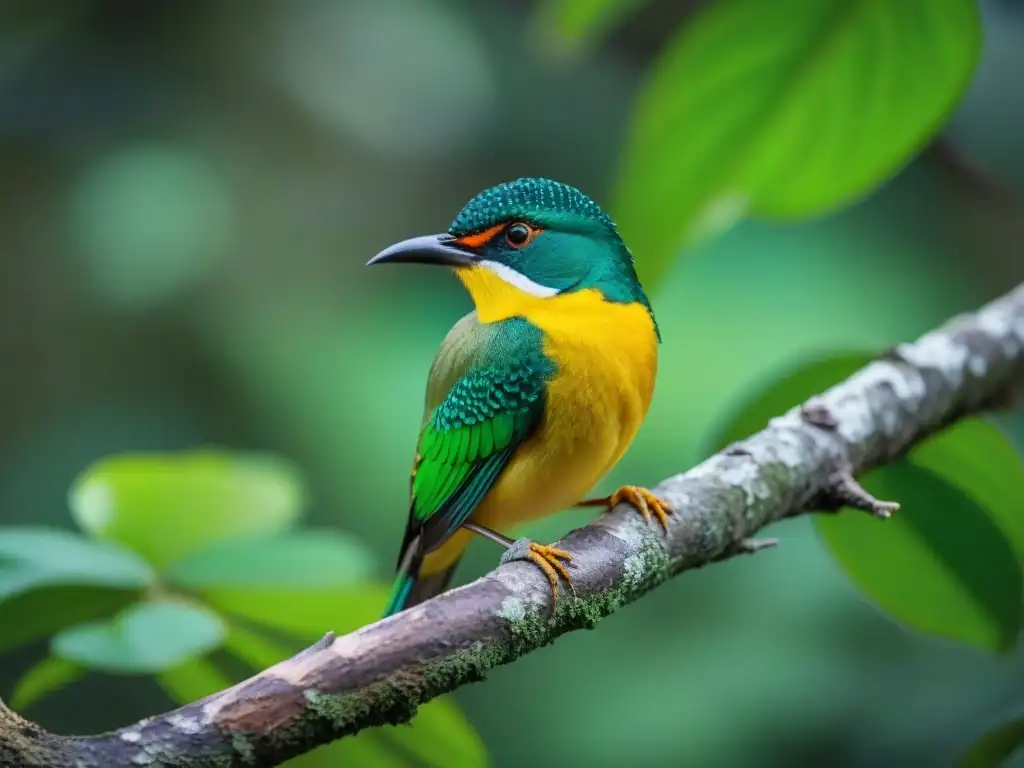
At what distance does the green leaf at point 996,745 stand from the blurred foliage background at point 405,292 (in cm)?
102

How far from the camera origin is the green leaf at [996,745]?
146 cm

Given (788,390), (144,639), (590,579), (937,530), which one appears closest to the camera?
(144,639)

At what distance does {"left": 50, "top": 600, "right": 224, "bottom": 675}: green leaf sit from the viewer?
3.98 ft

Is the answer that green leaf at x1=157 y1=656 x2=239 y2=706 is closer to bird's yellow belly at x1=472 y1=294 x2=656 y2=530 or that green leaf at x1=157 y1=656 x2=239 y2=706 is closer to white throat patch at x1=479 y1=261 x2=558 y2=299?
bird's yellow belly at x1=472 y1=294 x2=656 y2=530

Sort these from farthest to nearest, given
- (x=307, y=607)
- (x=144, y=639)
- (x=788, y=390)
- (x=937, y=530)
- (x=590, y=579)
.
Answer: (x=788, y=390) < (x=937, y=530) < (x=307, y=607) < (x=590, y=579) < (x=144, y=639)

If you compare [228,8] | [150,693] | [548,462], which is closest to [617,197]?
[548,462]

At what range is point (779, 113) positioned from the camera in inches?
66.0

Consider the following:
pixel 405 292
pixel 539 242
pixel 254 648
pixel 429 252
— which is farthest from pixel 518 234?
pixel 405 292

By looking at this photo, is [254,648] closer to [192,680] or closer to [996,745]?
[192,680]

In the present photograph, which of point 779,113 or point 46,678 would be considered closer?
point 46,678

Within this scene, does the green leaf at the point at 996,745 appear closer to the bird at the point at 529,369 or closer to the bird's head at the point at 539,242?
the bird at the point at 529,369

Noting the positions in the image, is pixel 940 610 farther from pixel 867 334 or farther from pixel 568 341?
pixel 867 334

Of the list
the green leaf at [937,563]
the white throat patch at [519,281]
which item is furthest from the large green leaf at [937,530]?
the white throat patch at [519,281]

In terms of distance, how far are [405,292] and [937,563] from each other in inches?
82.2
